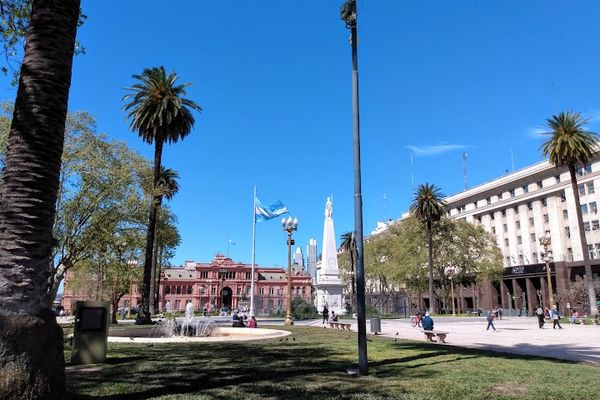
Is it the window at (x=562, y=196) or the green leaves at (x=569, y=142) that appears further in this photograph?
the window at (x=562, y=196)

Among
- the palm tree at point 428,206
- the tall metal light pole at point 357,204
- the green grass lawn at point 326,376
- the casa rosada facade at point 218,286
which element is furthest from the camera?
the casa rosada facade at point 218,286

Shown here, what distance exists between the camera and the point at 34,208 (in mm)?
6199

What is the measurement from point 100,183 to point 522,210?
69.3m

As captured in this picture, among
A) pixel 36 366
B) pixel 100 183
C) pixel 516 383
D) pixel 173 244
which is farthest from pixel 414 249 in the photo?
pixel 36 366

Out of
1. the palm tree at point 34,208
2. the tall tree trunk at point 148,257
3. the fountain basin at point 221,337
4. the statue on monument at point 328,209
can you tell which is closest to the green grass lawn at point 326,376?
the palm tree at point 34,208

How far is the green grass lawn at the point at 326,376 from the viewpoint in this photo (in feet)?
26.8

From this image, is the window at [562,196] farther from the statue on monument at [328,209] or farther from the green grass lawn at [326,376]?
the green grass lawn at [326,376]

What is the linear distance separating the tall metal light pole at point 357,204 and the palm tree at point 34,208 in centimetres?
641

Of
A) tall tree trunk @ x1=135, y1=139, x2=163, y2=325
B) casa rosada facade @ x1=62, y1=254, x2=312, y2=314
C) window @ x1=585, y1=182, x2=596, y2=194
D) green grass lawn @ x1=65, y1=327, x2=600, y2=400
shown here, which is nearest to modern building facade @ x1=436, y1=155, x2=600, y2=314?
window @ x1=585, y1=182, x2=596, y2=194

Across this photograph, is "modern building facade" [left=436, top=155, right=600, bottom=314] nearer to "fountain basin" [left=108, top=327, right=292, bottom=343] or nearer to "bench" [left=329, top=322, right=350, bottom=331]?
"bench" [left=329, top=322, right=350, bottom=331]

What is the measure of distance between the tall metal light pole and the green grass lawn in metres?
0.72

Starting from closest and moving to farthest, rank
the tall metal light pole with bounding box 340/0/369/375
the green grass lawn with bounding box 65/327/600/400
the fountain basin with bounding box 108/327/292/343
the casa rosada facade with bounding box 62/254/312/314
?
the green grass lawn with bounding box 65/327/600/400
the tall metal light pole with bounding box 340/0/369/375
the fountain basin with bounding box 108/327/292/343
the casa rosada facade with bounding box 62/254/312/314

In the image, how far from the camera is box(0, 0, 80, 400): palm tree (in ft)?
18.6

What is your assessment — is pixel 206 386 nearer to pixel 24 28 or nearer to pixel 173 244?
pixel 24 28
